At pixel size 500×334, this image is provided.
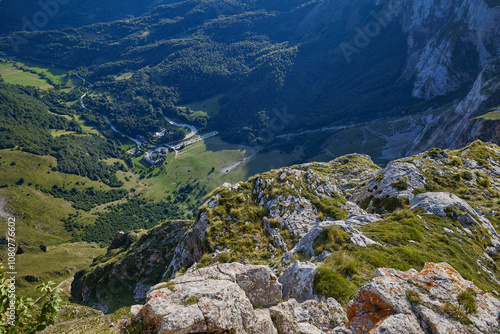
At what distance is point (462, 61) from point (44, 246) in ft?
858

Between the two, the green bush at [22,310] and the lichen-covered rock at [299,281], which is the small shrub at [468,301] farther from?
the green bush at [22,310]

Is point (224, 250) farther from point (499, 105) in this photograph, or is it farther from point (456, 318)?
point (499, 105)

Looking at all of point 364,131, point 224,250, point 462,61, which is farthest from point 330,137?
point 224,250

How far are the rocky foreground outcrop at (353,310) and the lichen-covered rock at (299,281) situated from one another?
119 centimetres

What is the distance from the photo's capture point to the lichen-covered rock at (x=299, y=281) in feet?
46.1

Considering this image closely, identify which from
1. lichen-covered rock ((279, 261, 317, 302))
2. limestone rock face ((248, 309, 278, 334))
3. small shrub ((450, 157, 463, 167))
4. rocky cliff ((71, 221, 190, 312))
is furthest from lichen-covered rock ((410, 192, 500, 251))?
rocky cliff ((71, 221, 190, 312))

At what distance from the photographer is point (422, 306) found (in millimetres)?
9922

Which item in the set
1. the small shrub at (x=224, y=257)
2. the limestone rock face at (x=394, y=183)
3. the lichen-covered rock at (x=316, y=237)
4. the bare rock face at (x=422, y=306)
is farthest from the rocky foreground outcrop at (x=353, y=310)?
the limestone rock face at (x=394, y=183)

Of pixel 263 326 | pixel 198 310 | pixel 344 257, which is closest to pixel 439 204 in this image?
pixel 344 257

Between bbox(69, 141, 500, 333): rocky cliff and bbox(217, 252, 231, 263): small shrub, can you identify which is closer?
bbox(69, 141, 500, 333): rocky cliff

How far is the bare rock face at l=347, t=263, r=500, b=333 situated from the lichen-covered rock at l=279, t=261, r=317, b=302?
338 cm

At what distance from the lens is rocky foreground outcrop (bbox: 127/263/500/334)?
948cm

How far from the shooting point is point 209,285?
12.3 m

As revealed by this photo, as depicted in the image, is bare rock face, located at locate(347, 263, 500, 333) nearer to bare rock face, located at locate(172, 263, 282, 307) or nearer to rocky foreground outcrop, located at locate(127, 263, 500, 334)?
rocky foreground outcrop, located at locate(127, 263, 500, 334)
